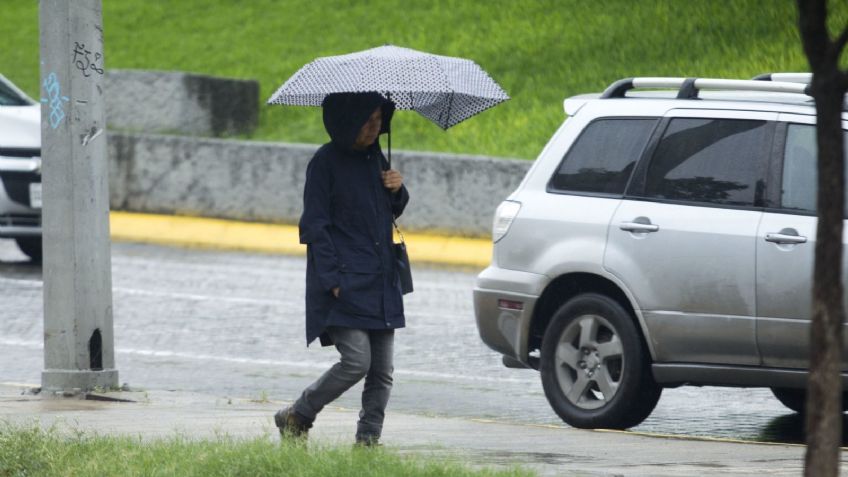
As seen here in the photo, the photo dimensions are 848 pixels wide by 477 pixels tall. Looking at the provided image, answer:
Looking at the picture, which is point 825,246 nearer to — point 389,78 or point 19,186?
point 389,78

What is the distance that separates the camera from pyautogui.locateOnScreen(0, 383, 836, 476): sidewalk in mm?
7277

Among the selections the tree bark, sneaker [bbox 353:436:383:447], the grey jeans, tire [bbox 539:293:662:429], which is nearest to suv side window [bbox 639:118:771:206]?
tire [bbox 539:293:662:429]

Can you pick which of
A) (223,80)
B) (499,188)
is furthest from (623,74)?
(223,80)

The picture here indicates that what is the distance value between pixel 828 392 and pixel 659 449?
2936mm

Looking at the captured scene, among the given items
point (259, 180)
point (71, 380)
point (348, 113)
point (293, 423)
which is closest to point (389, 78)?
point (348, 113)

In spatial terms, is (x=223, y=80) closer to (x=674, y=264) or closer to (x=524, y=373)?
(x=524, y=373)

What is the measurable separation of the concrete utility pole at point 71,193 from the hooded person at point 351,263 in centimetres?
251

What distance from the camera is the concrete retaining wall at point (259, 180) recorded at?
62.9 feet

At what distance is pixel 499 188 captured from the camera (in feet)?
62.5

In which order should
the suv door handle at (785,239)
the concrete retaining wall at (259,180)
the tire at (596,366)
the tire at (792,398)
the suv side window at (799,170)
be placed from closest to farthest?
the suv door handle at (785,239) < the suv side window at (799,170) < the tire at (596,366) < the tire at (792,398) < the concrete retaining wall at (259,180)

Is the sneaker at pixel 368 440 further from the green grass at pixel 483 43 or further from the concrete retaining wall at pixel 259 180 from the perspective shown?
the green grass at pixel 483 43

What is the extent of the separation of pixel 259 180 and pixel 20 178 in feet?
14.4

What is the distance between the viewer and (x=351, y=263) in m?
7.45

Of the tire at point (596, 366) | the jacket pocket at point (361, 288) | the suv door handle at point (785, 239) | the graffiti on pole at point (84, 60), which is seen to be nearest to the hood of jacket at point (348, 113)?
the jacket pocket at point (361, 288)
